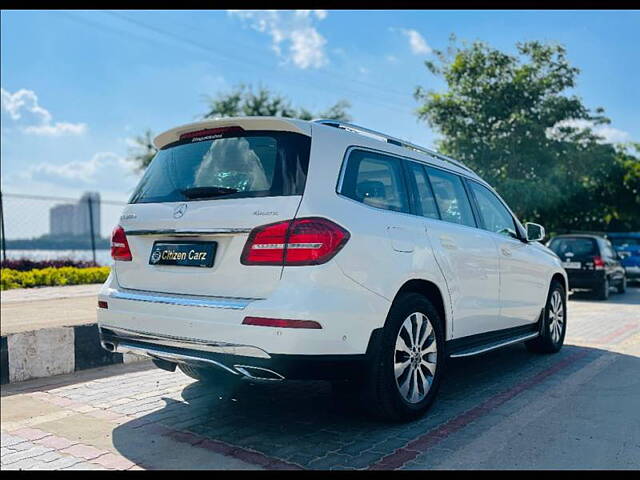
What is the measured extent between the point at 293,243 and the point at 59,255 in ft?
41.9

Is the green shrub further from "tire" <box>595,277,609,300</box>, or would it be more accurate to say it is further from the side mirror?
"tire" <box>595,277,609,300</box>

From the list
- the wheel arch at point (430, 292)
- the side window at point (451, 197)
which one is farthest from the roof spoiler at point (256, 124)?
the side window at point (451, 197)

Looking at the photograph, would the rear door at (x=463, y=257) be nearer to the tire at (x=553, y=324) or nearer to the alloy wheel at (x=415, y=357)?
the alloy wheel at (x=415, y=357)

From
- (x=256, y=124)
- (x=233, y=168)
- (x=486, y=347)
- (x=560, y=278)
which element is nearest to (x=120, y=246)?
(x=233, y=168)

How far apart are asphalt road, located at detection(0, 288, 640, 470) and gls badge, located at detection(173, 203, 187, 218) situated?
138 cm

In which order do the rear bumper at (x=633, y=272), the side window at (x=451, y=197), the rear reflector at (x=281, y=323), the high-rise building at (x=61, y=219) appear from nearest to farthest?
1. the rear reflector at (x=281, y=323)
2. the side window at (x=451, y=197)
3. the high-rise building at (x=61, y=219)
4. the rear bumper at (x=633, y=272)

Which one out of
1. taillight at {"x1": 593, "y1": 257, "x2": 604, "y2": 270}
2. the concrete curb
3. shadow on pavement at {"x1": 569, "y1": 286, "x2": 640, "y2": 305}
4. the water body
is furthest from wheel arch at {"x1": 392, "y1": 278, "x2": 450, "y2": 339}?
taillight at {"x1": 593, "y1": 257, "x2": 604, "y2": 270}

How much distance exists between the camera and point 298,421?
13.7 feet

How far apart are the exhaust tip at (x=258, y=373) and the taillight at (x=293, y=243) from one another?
1.94ft

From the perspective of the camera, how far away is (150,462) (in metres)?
3.41

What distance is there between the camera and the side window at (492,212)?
566cm

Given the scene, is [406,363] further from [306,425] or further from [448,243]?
[448,243]

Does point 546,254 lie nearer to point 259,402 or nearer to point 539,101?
point 259,402
